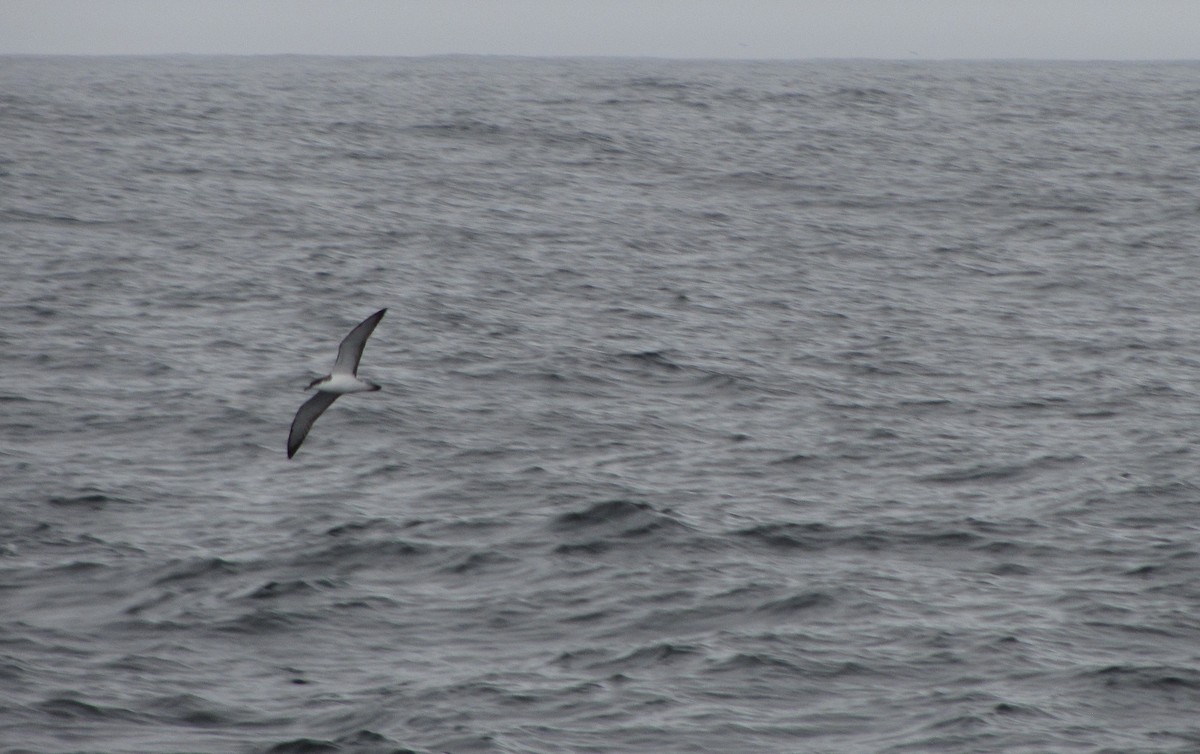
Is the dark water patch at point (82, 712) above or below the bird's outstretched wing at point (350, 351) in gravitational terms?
below

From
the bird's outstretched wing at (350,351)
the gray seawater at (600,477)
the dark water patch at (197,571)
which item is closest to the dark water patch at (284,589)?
the gray seawater at (600,477)

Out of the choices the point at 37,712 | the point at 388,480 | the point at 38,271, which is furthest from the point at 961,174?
the point at 37,712

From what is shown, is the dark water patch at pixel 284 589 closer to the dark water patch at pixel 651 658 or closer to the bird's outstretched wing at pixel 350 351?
the bird's outstretched wing at pixel 350 351

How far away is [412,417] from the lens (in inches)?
983

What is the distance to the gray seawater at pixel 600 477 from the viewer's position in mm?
15242

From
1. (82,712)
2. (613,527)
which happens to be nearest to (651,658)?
(613,527)

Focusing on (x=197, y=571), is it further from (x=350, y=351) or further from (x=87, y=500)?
(x=350, y=351)

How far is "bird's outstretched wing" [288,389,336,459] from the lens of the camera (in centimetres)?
1697

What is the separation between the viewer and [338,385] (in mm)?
16891

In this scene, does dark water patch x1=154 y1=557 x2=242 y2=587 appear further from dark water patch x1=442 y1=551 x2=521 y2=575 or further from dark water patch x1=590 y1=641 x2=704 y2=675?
dark water patch x1=590 y1=641 x2=704 y2=675

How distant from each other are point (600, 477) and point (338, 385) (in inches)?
232

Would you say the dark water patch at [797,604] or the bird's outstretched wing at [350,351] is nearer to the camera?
the bird's outstretched wing at [350,351]

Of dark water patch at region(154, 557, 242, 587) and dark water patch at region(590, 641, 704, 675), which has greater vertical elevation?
dark water patch at region(154, 557, 242, 587)

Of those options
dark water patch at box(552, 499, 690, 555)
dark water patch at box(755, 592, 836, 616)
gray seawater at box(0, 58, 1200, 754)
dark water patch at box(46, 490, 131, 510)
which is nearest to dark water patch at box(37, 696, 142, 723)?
gray seawater at box(0, 58, 1200, 754)
